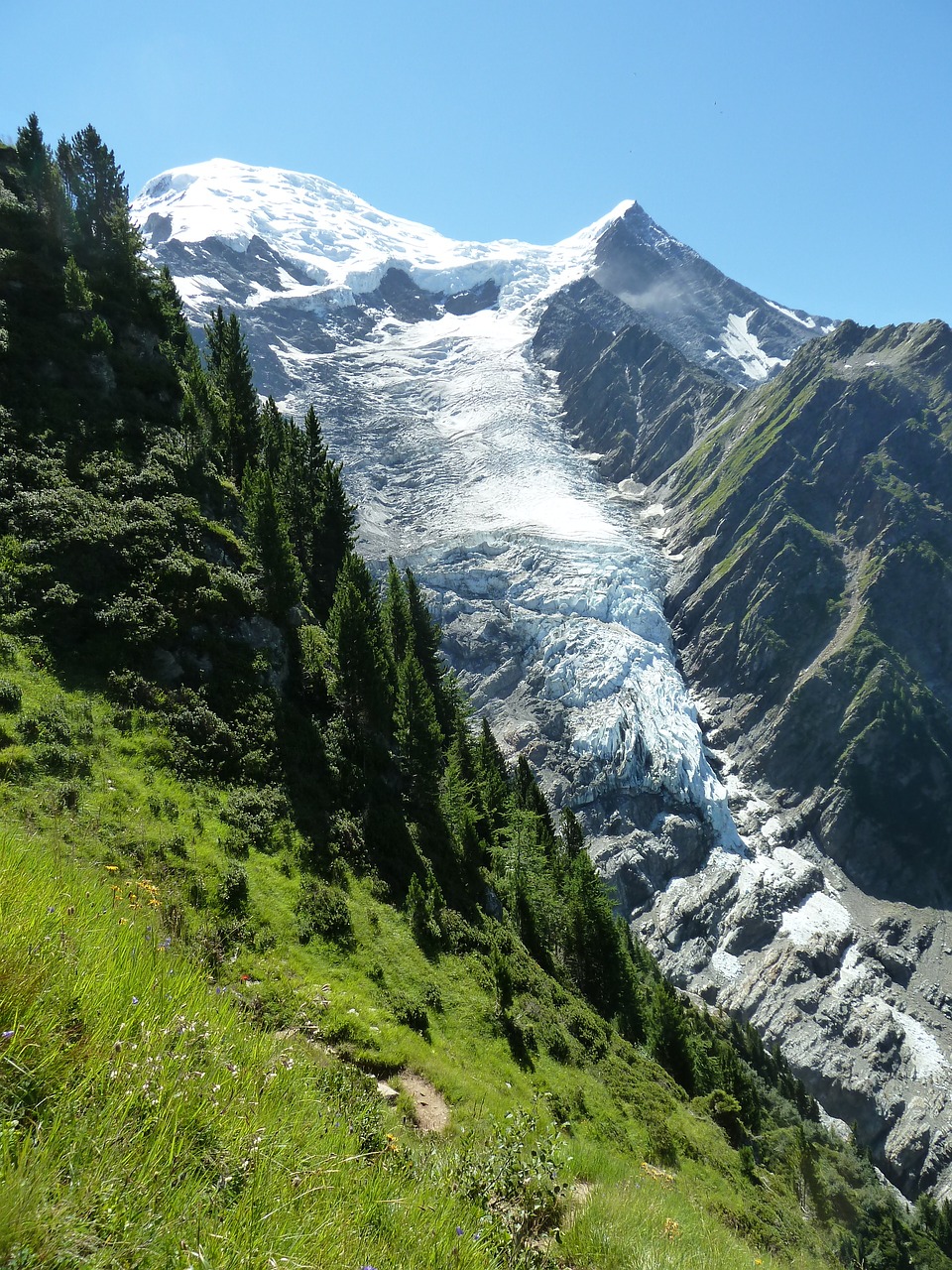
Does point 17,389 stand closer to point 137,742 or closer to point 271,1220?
point 137,742

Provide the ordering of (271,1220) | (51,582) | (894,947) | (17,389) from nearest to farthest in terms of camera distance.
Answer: (271,1220) → (51,582) → (17,389) → (894,947)

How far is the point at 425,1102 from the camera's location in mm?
12508

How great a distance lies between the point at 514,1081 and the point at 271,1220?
17198mm

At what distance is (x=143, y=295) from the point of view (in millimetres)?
46344

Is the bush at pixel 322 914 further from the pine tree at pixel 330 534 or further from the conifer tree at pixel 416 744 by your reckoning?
the pine tree at pixel 330 534

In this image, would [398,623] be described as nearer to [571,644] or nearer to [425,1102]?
[425,1102]

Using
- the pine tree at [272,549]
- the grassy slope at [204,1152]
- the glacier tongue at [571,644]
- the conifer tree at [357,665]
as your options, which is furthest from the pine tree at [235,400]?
the glacier tongue at [571,644]

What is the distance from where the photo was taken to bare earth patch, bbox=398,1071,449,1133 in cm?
1150

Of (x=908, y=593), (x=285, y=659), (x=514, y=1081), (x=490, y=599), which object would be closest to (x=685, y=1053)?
(x=514, y=1081)

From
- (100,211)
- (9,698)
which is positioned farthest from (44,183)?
(9,698)

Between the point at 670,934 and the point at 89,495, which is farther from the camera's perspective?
the point at 670,934

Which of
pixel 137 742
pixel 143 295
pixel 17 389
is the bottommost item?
pixel 137 742

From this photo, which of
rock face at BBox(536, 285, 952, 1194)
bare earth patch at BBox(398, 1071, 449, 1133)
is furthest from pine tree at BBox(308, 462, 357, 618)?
rock face at BBox(536, 285, 952, 1194)

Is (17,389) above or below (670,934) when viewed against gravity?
above
